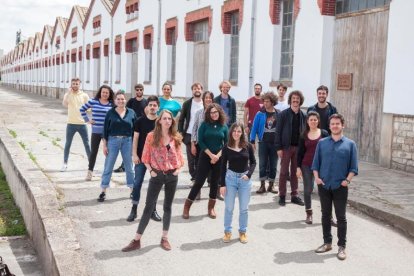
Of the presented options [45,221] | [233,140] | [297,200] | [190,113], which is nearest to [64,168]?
[190,113]

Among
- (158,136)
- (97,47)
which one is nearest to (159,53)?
(97,47)

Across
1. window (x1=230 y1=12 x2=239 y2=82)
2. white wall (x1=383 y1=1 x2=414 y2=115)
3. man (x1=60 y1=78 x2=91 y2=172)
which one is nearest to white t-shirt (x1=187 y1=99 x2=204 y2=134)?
man (x1=60 y1=78 x2=91 y2=172)

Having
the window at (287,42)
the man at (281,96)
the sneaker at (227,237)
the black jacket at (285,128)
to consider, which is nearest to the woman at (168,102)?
the man at (281,96)

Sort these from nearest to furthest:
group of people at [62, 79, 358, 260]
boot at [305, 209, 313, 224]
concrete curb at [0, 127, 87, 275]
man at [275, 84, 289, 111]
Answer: concrete curb at [0, 127, 87, 275]
group of people at [62, 79, 358, 260]
boot at [305, 209, 313, 224]
man at [275, 84, 289, 111]

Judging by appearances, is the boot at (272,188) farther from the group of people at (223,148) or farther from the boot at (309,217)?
the boot at (309,217)

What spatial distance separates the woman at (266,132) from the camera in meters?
8.10

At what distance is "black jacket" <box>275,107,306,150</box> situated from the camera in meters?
7.40

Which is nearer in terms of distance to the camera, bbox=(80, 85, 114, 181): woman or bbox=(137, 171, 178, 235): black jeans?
bbox=(137, 171, 178, 235): black jeans

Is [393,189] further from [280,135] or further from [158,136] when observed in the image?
[158,136]

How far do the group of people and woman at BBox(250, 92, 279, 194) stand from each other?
0.02 metres

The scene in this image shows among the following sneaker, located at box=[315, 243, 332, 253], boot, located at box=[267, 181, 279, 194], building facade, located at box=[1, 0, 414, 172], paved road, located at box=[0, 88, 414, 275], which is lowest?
paved road, located at box=[0, 88, 414, 275]

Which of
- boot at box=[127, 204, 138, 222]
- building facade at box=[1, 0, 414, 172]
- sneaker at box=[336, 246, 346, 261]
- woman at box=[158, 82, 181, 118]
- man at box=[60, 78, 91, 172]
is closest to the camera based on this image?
sneaker at box=[336, 246, 346, 261]

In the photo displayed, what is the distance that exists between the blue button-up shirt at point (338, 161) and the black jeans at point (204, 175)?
170cm

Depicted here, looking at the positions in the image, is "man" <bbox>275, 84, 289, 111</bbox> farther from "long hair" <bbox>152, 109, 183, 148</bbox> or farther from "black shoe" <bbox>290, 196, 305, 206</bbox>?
"long hair" <bbox>152, 109, 183, 148</bbox>
